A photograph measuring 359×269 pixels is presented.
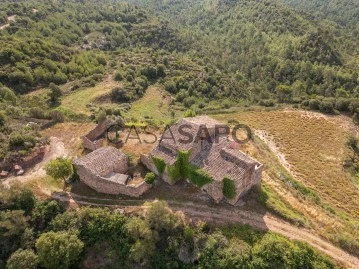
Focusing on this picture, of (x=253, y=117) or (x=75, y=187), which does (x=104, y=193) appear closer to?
(x=75, y=187)

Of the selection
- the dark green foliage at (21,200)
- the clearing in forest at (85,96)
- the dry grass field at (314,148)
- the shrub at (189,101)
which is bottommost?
the shrub at (189,101)

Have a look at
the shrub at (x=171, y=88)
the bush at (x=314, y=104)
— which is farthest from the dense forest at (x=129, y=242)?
the shrub at (x=171, y=88)

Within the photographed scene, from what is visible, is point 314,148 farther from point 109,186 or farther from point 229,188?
point 109,186

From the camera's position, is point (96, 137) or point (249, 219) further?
point (96, 137)

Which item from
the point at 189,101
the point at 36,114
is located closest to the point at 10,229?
the point at 36,114

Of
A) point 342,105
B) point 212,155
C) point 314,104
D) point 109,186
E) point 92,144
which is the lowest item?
point 314,104

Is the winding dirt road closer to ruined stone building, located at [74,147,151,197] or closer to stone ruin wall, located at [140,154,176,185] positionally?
ruined stone building, located at [74,147,151,197]

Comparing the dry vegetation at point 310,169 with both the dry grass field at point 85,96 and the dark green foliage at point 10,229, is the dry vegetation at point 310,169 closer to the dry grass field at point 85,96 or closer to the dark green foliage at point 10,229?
the dark green foliage at point 10,229

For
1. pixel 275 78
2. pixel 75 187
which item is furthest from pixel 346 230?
pixel 275 78
